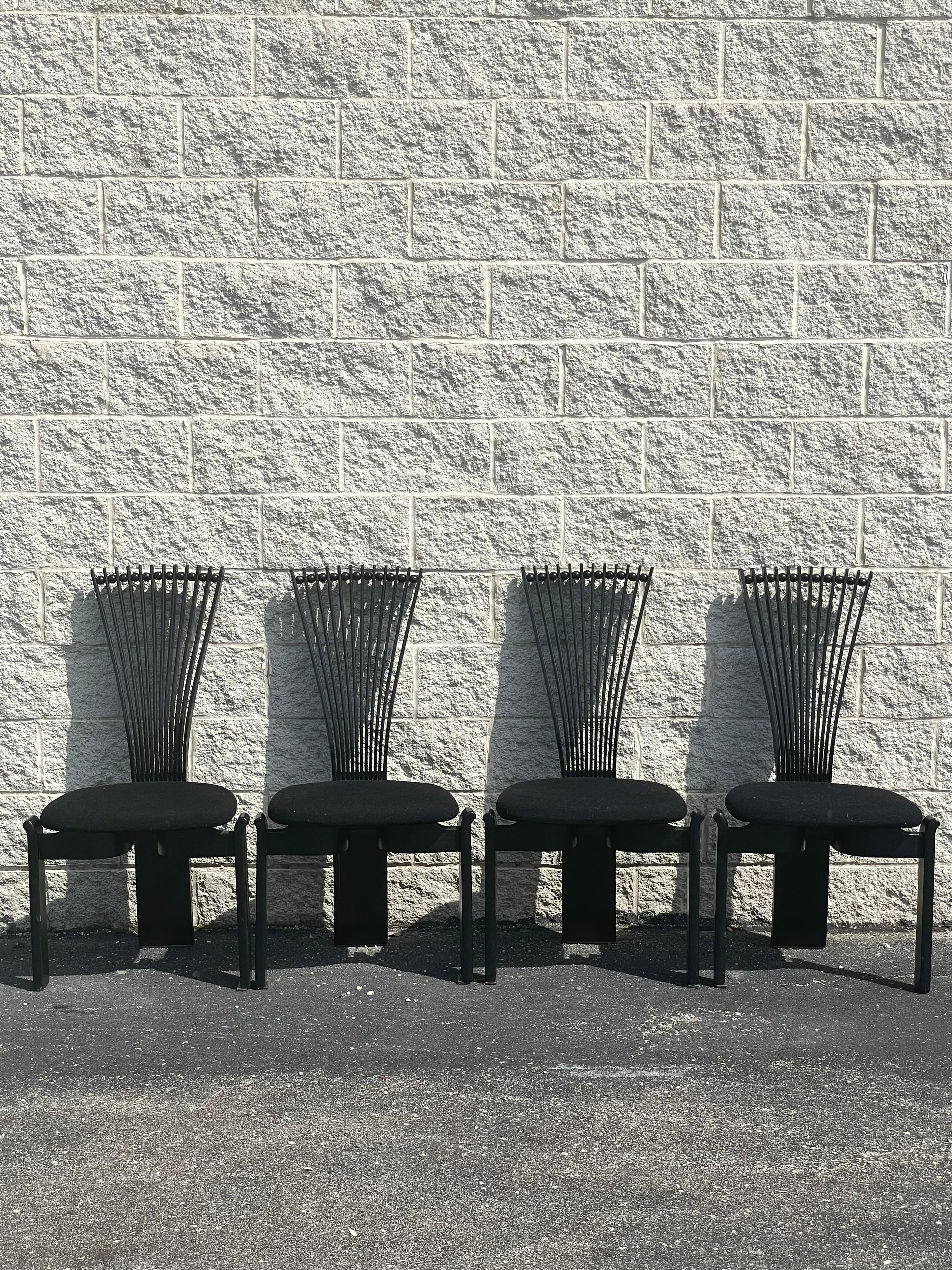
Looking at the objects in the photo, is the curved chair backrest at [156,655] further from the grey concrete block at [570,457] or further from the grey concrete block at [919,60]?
the grey concrete block at [919,60]

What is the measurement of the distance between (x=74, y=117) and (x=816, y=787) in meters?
3.23

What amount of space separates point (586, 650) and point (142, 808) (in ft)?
5.04

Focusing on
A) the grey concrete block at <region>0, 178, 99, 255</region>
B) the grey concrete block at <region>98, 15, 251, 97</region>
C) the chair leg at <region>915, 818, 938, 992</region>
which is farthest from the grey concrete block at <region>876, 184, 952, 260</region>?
the grey concrete block at <region>0, 178, 99, 255</region>

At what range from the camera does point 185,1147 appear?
3211 millimetres

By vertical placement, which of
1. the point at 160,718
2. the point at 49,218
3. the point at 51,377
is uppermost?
the point at 49,218

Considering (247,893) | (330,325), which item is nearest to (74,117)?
(330,325)

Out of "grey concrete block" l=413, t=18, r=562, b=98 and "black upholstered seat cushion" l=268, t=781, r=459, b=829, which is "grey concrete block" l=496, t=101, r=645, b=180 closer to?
"grey concrete block" l=413, t=18, r=562, b=98

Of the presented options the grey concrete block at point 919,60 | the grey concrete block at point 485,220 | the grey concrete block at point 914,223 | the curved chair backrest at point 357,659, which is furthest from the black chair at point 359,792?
the grey concrete block at point 919,60

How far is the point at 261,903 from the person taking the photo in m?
4.18

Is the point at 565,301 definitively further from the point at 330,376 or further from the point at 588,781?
the point at 588,781

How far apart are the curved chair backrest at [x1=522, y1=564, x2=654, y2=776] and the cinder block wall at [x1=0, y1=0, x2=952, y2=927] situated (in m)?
0.10

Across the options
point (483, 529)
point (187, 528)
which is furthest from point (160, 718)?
point (483, 529)

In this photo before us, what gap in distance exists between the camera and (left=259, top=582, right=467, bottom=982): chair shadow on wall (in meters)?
4.77

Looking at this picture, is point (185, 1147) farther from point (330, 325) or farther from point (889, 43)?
point (889, 43)
